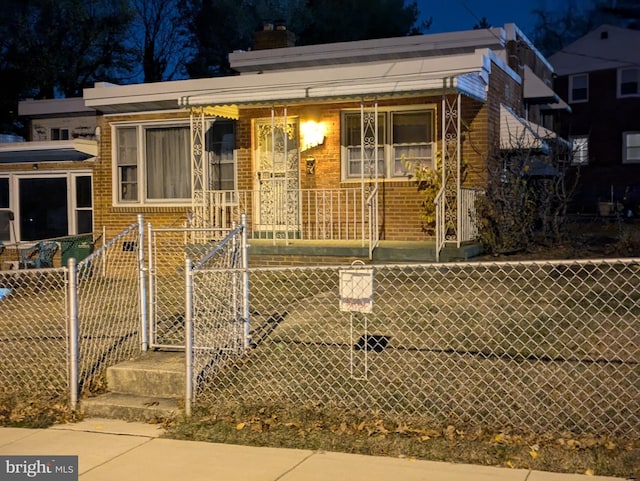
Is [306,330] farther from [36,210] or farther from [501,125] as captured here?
[36,210]

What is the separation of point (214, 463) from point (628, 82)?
31.6 meters

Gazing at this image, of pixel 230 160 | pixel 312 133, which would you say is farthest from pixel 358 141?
pixel 230 160

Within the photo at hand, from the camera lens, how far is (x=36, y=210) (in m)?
17.5

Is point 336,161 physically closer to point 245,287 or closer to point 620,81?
point 245,287

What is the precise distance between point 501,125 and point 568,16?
35.5 m

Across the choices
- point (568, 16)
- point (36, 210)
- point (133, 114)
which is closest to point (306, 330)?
point (133, 114)

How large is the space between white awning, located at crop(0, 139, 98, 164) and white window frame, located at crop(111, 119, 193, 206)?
0.59 metres

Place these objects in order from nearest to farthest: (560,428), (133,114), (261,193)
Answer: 1. (560,428)
2. (261,193)
3. (133,114)

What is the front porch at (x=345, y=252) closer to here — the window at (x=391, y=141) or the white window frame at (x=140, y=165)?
the window at (x=391, y=141)

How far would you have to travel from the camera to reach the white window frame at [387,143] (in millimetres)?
13219

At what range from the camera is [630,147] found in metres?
32.2

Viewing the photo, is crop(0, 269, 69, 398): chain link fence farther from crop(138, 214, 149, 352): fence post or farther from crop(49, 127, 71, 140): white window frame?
crop(49, 127, 71, 140): white window frame

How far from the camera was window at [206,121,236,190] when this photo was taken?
48.4 feet

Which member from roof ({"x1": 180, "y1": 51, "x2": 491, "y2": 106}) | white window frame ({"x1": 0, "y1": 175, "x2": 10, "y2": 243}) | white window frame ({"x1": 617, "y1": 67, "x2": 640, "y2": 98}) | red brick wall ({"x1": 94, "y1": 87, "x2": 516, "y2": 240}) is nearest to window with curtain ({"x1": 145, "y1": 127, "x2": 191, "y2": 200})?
red brick wall ({"x1": 94, "y1": 87, "x2": 516, "y2": 240})
